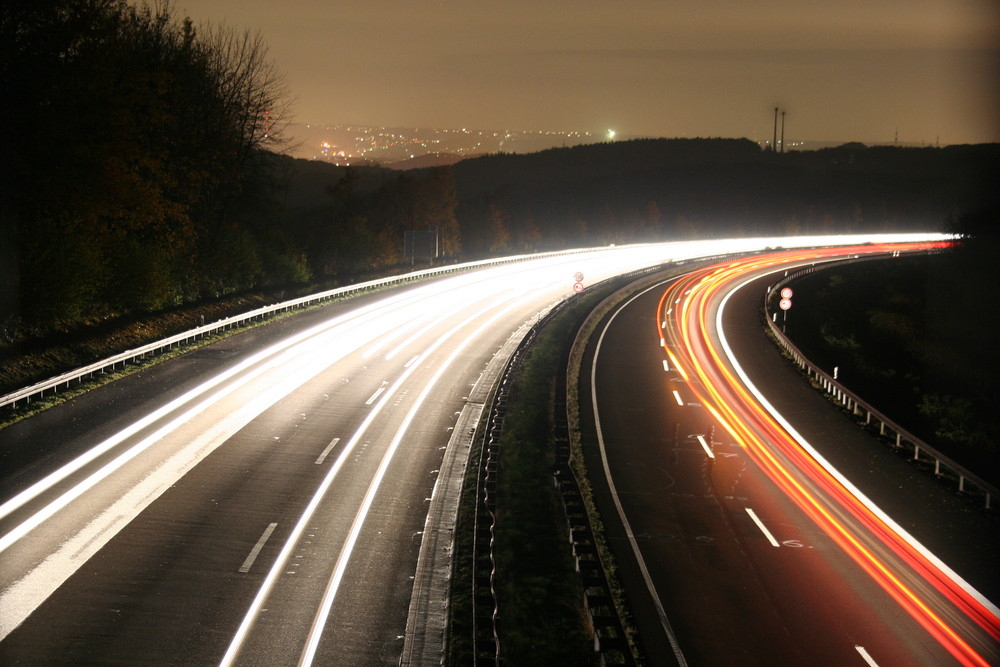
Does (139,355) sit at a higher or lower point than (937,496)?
higher

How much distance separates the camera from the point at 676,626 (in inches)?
488

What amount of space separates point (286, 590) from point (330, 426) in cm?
914

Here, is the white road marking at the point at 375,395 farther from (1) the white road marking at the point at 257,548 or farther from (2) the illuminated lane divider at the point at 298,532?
(1) the white road marking at the point at 257,548

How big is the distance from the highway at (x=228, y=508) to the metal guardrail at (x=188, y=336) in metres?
0.81

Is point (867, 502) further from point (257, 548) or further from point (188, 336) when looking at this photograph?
point (188, 336)

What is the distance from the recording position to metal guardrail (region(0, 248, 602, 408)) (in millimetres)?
21375

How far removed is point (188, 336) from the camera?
3014cm

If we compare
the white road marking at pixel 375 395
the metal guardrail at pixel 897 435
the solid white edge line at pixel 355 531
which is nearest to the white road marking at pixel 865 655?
the solid white edge line at pixel 355 531

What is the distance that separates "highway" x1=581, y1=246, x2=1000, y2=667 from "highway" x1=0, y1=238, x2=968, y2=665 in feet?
13.9

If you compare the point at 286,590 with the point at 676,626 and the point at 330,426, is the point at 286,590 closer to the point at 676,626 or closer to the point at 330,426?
the point at 676,626

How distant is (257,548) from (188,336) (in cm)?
1854

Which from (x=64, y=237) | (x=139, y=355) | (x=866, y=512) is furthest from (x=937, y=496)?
(x=64, y=237)

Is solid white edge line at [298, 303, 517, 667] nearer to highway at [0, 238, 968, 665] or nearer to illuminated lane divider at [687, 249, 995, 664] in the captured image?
highway at [0, 238, 968, 665]

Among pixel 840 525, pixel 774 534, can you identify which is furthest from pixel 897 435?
pixel 774 534
